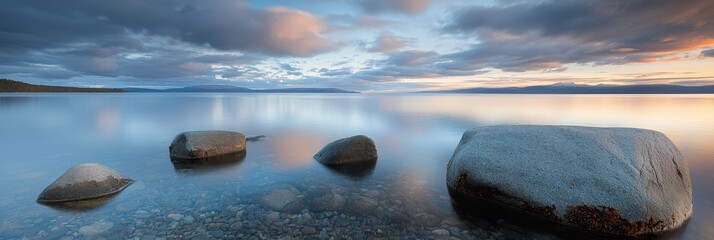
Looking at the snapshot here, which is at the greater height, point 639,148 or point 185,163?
point 639,148

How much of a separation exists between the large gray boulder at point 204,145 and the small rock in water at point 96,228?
5056 millimetres

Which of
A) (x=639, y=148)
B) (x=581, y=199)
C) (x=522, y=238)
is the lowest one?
(x=522, y=238)

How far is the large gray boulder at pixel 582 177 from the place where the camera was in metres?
5.73

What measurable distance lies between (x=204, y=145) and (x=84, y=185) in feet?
13.2

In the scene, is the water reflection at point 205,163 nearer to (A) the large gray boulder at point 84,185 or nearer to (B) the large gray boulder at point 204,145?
(B) the large gray boulder at point 204,145

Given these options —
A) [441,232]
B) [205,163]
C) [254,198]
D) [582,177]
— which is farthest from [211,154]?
[582,177]

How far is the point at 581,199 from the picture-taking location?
592 centimetres

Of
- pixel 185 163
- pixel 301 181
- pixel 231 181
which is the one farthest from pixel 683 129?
pixel 185 163

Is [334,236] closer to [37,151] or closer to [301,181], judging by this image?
[301,181]

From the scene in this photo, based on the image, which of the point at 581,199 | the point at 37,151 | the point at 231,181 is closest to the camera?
the point at 581,199

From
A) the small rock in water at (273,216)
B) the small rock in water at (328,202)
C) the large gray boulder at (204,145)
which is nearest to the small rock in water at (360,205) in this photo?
the small rock in water at (328,202)

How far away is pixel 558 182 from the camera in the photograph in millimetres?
6227

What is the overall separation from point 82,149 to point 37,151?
4.31 feet

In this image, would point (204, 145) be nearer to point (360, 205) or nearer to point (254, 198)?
point (254, 198)
